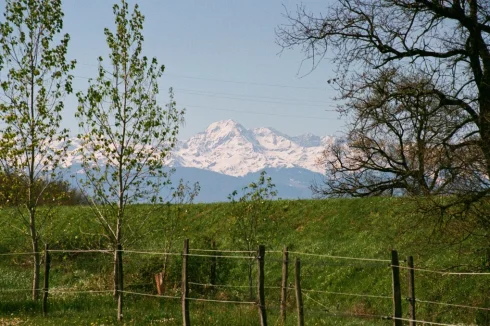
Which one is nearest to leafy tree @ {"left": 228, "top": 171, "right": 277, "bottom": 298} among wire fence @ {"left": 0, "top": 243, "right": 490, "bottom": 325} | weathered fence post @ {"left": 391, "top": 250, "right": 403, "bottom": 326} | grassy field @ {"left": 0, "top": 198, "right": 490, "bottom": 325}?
grassy field @ {"left": 0, "top": 198, "right": 490, "bottom": 325}

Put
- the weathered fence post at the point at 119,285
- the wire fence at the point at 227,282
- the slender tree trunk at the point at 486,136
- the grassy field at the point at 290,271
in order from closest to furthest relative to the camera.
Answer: the slender tree trunk at the point at 486,136
the weathered fence post at the point at 119,285
the grassy field at the point at 290,271
the wire fence at the point at 227,282

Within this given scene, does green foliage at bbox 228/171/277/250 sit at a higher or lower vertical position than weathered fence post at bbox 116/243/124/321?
higher

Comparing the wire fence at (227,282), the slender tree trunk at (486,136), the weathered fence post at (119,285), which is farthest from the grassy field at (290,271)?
the slender tree trunk at (486,136)

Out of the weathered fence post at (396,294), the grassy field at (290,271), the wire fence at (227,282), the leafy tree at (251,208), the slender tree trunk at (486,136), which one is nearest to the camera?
the weathered fence post at (396,294)

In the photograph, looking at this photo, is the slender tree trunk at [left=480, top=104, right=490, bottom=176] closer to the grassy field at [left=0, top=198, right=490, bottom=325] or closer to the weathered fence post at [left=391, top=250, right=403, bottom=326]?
the grassy field at [left=0, top=198, right=490, bottom=325]

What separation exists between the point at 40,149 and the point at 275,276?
42.6 ft

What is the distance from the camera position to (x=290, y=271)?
33.7 m

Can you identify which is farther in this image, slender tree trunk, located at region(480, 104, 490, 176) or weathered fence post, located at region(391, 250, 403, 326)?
slender tree trunk, located at region(480, 104, 490, 176)

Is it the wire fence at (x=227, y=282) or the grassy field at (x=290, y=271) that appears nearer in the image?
the grassy field at (x=290, y=271)

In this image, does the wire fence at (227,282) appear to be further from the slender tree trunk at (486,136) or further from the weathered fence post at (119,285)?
the slender tree trunk at (486,136)

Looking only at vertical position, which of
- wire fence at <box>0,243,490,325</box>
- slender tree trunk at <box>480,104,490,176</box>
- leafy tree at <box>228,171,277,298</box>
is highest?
slender tree trunk at <box>480,104,490,176</box>

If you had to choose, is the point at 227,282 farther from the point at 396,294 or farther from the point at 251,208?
the point at 396,294

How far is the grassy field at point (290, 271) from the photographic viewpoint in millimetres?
23359

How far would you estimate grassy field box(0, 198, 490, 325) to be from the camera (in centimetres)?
2336
